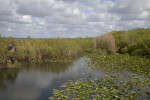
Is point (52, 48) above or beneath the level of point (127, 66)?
above

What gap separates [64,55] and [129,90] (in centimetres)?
1708

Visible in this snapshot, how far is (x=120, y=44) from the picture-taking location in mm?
31031

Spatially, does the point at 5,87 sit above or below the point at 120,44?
below

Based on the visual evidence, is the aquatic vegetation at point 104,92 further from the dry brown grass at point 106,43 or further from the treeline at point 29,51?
the dry brown grass at point 106,43

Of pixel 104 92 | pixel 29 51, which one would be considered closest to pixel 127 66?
pixel 104 92

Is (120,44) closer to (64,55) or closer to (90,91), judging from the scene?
(64,55)

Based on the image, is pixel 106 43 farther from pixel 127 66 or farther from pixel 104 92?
pixel 104 92

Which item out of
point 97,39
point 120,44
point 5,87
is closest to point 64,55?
point 97,39

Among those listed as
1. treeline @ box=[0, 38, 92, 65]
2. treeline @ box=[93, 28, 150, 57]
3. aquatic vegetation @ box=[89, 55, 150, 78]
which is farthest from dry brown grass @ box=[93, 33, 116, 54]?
aquatic vegetation @ box=[89, 55, 150, 78]

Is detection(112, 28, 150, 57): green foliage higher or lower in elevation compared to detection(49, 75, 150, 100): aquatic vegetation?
higher

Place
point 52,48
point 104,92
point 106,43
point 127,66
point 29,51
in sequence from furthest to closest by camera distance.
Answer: point 106,43
point 52,48
point 29,51
point 127,66
point 104,92

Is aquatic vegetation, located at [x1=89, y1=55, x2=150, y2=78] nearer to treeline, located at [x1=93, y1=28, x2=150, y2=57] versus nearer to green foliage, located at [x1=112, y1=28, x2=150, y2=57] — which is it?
green foliage, located at [x1=112, y1=28, x2=150, y2=57]

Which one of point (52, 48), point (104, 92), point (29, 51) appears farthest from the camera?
point (52, 48)

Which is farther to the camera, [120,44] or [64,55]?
[120,44]
